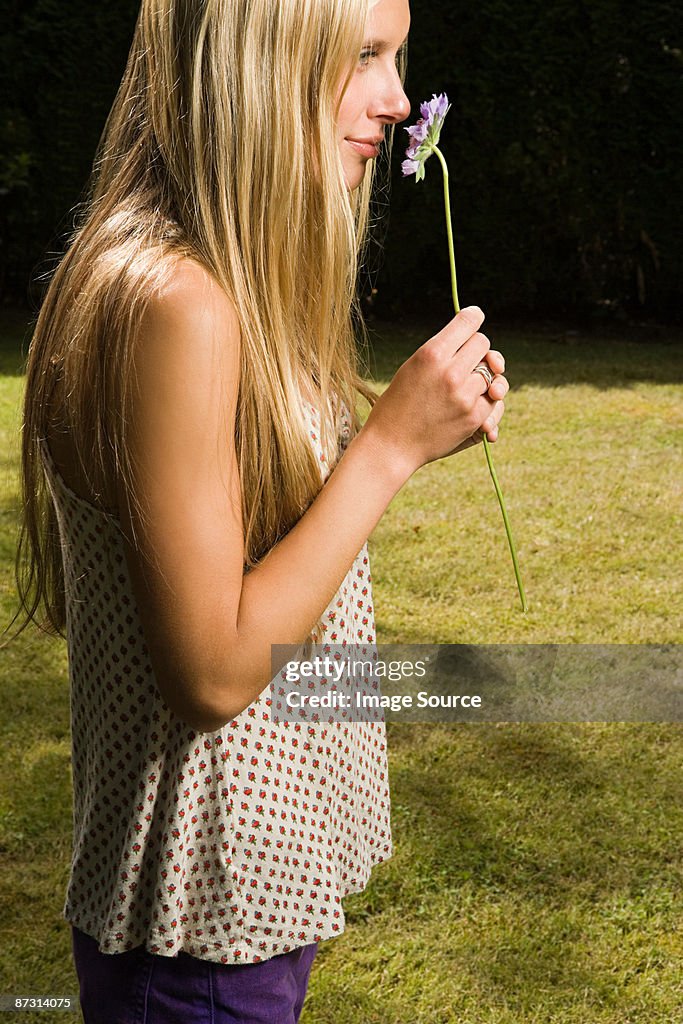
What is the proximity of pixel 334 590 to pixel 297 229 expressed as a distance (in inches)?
14.8

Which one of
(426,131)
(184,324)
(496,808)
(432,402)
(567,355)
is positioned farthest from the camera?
(567,355)

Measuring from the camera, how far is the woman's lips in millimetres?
1260

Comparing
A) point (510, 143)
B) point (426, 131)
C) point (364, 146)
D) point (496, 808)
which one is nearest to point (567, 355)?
point (510, 143)

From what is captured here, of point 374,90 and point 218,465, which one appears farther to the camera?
point 374,90

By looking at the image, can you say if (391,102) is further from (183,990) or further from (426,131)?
(183,990)

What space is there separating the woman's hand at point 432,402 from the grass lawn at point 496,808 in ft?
6.09

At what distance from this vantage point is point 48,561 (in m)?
1.59

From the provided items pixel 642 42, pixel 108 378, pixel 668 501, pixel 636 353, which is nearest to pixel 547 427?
pixel 668 501

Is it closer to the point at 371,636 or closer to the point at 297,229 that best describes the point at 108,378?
the point at 297,229

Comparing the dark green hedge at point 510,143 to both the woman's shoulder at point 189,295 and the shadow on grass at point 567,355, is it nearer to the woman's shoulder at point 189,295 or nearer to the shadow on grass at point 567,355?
the shadow on grass at point 567,355

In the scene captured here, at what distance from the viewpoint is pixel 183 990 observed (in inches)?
49.5

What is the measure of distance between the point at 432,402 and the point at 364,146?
0.31m

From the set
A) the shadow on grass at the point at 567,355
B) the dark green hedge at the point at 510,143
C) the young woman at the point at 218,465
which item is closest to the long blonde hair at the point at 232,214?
the young woman at the point at 218,465

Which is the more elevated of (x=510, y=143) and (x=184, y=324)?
(x=184, y=324)
